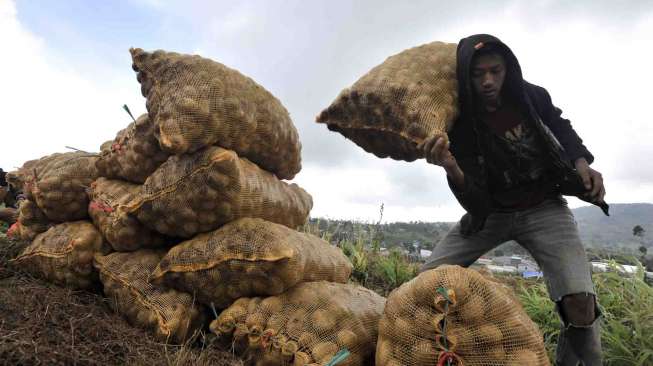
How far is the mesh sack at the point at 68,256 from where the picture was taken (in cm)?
265

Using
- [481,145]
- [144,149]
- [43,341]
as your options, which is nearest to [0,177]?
[144,149]

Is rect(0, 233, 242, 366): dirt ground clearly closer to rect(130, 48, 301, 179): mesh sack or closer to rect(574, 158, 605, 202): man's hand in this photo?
rect(130, 48, 301, 179): mesh sack

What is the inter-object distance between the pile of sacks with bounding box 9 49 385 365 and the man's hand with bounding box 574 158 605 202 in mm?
1398

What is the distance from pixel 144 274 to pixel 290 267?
3.05 ft

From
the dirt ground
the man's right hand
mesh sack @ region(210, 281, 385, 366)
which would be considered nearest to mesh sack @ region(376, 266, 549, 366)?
mesh sack @ region(210, 281, 385, 366)

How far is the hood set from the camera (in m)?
2.33

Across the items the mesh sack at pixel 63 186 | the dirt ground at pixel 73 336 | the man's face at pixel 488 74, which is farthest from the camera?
the mesh sack at pixel 63 186

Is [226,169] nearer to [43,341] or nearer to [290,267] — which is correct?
[290,267]

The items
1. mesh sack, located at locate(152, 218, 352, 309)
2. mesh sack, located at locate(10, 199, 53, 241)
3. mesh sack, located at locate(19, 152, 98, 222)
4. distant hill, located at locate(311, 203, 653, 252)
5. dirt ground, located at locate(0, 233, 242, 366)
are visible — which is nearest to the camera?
dirt ground, located at locate(0, 233, 242, 366)

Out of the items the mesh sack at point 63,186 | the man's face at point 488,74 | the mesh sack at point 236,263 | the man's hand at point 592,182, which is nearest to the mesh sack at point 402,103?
the man's face at point 488,74

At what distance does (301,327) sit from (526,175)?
5.54 feet

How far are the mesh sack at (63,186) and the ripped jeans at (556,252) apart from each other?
8.11ft

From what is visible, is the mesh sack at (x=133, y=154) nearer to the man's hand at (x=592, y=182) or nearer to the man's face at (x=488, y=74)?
the man's face at (x=488, y=74)

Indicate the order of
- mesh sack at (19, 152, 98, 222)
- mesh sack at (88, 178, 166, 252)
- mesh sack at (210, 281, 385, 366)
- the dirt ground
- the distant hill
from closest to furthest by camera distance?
the dirt ground → mesh sack at (210, 281, 385, 366) → mesh sack at (88, 178, 166, 252) → mesh sack at (19, 152, 98, 222) → the distant hill
